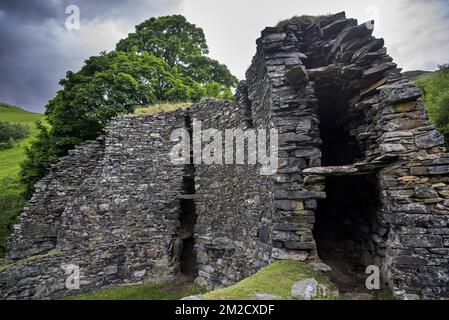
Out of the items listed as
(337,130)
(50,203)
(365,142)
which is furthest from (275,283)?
(50,203)

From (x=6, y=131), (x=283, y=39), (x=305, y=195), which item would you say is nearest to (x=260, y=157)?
(x=305, y=195)

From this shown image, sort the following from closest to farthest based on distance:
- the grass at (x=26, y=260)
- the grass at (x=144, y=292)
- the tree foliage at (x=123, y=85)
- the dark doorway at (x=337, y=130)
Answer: the dark doorway at (x=337, y=130) → the grass at (x=26, y=260) → the grass at (x=144, y=292) → the tree foliage at (x=123, y=85)

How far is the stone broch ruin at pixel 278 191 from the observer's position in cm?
522

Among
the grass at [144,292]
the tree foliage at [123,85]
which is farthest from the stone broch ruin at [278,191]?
the tree foliage at [123,85]

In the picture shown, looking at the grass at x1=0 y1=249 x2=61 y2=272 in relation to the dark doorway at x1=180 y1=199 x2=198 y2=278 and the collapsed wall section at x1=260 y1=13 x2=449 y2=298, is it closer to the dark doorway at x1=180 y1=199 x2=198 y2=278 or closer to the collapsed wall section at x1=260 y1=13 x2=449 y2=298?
the dark doorway at x1=180 y1=199 x2=198 y2=278

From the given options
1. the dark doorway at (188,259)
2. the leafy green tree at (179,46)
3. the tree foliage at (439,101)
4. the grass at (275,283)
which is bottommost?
the dark doorway at (188,259)

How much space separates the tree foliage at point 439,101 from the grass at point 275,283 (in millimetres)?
15338

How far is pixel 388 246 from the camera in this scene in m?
Result: 5.43

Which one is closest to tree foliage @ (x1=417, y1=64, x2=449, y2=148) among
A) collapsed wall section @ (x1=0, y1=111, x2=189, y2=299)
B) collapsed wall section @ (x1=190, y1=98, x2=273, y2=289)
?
collapsed wall section @ (x1=190, y1=98, x2=273, y2=289)

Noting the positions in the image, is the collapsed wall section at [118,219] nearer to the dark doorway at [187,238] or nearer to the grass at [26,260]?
the grass at [26,260]

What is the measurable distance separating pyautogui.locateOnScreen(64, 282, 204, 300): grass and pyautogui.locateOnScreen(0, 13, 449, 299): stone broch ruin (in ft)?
1.33

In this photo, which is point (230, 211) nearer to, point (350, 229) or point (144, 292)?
point (350, 229)
